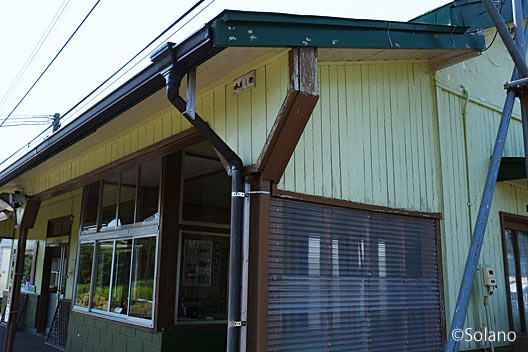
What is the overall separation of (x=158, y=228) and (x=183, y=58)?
135 inches

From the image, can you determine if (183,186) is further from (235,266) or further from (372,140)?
(235,266)

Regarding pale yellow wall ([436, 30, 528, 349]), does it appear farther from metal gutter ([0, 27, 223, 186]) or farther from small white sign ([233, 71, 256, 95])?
metal gutter ([0, 27, 223, 186])

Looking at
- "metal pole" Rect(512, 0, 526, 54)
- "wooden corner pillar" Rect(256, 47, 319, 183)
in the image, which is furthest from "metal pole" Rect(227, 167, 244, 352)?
"metal pole" Rect(512, 0, 526, 54)

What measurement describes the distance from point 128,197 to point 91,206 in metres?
1.63

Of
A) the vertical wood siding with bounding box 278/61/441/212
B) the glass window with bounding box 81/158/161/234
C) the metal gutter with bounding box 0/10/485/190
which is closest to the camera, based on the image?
the metal gutter with bounding box 0/10/485/190

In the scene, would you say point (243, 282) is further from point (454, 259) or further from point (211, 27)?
point (454, 259)

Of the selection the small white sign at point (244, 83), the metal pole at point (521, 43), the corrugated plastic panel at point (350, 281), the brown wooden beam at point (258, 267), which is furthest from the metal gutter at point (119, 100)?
the metal pole at point (521, 43)

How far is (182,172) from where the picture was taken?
6949 millimetres

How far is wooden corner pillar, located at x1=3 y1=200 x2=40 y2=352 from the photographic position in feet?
26.9

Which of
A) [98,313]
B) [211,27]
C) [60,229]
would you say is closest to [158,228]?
[98,313]

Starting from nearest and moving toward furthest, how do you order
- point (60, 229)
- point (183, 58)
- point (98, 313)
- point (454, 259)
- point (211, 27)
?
point (211, 27)
point (183, 58)
point (454, 259)
point (98, 313)
point (60, 229)

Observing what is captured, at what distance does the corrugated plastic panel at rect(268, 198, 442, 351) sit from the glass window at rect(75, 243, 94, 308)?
5.42 m

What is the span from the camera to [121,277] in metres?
7.28

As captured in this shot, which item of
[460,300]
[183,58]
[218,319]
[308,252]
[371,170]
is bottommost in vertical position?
[218,319]
